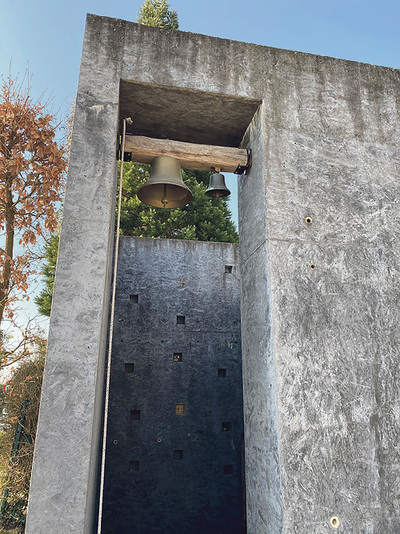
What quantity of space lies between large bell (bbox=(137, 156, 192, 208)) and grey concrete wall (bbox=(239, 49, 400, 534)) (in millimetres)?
613

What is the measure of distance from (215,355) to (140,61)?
22.1 ft

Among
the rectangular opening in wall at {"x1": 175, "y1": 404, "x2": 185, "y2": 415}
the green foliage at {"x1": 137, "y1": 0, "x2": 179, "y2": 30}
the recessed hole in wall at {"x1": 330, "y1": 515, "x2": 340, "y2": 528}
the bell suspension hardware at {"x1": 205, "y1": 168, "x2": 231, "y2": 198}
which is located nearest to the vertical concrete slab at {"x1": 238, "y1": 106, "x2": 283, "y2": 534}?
the recessed hole in wall at {"x1": 330, "y1": 515, "x2": 340, "y2": 528}

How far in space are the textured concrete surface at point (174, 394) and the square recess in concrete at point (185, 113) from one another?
17.0ft

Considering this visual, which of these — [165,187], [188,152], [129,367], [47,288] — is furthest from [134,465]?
[47,288]

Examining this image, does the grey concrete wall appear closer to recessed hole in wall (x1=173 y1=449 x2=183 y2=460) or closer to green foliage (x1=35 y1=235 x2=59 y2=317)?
recessed hole in wall (x1=173 y1=449 x2=183 y2=460)

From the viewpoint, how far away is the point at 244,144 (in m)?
3.74

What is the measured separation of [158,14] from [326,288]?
919 inches

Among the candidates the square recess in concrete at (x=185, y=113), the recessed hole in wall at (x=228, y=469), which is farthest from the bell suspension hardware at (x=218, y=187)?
the recessed hole in wall at (x=228, y=469)

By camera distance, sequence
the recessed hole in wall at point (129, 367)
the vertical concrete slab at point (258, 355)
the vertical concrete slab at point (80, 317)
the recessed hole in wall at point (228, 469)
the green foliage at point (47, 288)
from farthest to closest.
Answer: the green foliage at point (47, 288)
the recessed hole in wall at point (129, 367)
the recessed hole in wall at point (228, 469)
the vertical concrete slab at point (258, 355)
the vertical concrete slab at point (80, 317)

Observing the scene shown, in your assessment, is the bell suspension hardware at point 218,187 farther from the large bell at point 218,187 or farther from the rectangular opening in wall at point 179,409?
the rectangular opening in wall at point 179,409

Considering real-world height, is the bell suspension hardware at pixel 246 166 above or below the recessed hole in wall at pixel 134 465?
above

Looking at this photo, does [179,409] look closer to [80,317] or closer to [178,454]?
[178,454]

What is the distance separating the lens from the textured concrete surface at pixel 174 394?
755 centimetres

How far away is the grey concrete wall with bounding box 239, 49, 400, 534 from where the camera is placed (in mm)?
2553
